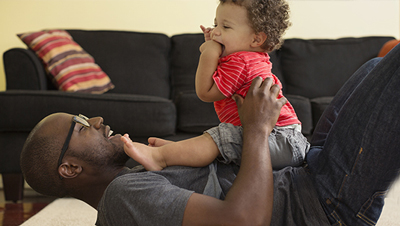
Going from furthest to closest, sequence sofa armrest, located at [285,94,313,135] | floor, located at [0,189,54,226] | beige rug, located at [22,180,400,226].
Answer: sofa armrest, located at [285,94,313,135] → floor, located at [0,189,54,226] → beige rug, located at [22,180,400,226]

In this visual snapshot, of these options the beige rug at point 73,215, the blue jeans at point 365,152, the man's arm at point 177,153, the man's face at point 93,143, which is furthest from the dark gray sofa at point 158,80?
the blue jeans at point 365,152

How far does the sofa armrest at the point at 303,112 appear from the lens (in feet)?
7.67

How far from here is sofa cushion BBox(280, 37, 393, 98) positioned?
9.82 feet

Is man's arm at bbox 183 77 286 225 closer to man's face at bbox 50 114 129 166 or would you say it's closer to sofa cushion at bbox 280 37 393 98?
man's face at bbox 50 114 129 166

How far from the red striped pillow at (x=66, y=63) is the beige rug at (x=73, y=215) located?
98 cm

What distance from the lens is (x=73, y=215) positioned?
187cm

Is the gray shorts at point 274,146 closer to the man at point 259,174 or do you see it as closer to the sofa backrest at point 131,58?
the man at point 259,174

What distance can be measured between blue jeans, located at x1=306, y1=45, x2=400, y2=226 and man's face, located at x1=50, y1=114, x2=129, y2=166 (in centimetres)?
65

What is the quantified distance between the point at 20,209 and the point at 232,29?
6.06ft

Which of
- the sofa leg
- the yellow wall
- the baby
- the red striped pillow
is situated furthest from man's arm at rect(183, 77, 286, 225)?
the yellow wall

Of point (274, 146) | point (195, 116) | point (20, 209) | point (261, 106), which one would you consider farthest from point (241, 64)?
point (20, 209)

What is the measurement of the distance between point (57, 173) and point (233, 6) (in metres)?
0.80

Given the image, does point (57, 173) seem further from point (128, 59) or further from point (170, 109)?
point (128, 59)

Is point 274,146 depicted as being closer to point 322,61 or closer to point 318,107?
point 318,107
